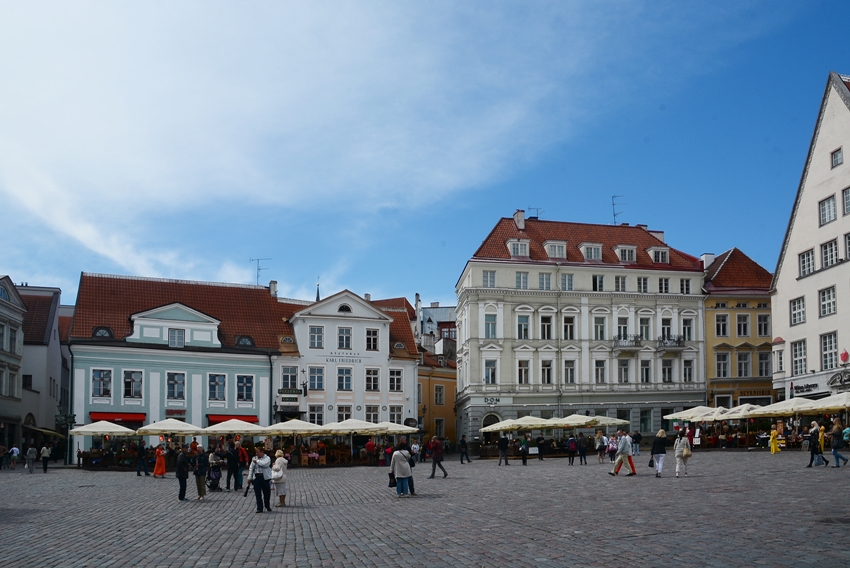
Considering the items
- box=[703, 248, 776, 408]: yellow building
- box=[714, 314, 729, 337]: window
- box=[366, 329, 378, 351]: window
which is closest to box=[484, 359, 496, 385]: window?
box=[366, 329, 378, 351]: window

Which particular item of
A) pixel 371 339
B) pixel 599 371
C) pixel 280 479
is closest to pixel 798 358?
pixel 599 371

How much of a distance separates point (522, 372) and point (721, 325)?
15.1 meters

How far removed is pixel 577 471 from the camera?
119 ft

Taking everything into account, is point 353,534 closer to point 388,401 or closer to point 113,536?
point 113,536

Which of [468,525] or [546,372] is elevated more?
[546,372]

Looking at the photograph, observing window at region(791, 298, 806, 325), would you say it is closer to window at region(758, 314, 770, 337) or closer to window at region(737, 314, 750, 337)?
window at region(737, 314, 750, 337)

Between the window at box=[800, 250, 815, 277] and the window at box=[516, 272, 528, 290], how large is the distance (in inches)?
720

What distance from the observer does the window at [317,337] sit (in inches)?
2473

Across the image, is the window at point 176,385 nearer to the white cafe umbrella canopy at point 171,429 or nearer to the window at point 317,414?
the window at point 317,414

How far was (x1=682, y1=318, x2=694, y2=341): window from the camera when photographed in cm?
6844

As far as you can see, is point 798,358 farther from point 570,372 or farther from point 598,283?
point 570,372

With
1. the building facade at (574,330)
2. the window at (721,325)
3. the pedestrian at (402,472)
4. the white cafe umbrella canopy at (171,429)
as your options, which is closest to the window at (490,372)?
the building facade at (574,330)

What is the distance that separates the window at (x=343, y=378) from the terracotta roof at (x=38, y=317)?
2049cm

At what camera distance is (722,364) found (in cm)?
6862
